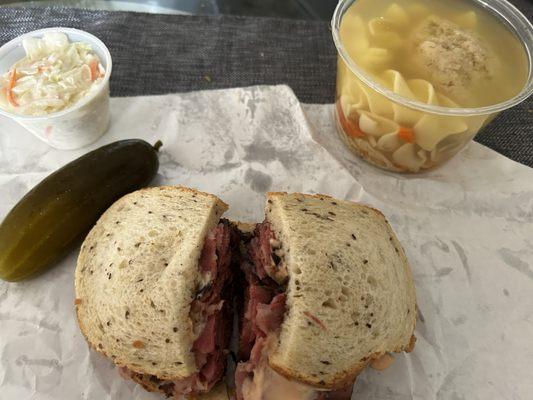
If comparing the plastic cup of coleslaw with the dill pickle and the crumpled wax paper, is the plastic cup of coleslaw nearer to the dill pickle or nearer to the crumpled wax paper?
the crumpled wax paper

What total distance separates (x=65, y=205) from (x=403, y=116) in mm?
1474

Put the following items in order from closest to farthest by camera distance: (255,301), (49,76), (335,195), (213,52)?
(255,301), (49,76), (335,195), (213,52)

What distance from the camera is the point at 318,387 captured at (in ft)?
5.28

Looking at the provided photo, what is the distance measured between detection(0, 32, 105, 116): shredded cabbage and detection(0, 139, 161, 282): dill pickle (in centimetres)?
29

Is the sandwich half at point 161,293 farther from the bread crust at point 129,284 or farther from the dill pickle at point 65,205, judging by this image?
the dill pickle at point 65,205

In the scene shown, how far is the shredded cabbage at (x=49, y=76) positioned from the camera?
2100 millimetres

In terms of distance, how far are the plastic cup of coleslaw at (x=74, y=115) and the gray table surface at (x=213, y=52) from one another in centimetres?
44

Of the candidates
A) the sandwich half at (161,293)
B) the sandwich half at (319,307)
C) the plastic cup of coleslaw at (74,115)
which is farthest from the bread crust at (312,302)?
the plastic cup of coleslaw at (74,115)

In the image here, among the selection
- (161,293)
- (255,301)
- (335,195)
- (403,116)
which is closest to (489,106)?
(403,116)

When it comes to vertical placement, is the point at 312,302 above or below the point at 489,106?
below

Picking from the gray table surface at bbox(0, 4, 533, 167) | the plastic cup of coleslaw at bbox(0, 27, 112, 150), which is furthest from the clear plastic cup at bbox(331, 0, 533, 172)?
the plastic cup of coleslaw at bbox(0, 27, 112, 150)

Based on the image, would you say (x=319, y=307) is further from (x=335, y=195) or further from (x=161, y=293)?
(x=335, y=195)

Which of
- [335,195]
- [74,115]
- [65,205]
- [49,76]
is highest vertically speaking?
[49,76]

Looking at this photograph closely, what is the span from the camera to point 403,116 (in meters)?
2.05
